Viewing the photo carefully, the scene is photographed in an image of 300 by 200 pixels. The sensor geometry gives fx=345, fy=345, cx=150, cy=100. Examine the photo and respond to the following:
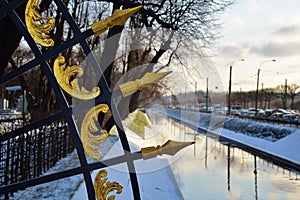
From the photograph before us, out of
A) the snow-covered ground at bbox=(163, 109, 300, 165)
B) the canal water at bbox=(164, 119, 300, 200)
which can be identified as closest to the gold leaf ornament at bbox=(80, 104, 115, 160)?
the canal water at bbox=(164, 119, 300, 200)

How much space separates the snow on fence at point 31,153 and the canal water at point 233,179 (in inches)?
124

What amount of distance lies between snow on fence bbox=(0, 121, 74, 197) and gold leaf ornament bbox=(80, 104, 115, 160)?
149 inches

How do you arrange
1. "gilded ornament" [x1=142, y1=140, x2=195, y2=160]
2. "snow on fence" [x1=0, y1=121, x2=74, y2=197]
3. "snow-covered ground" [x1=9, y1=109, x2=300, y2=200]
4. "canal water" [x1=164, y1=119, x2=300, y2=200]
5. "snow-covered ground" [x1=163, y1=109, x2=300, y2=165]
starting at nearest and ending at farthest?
"gilded ornament" [x1=142, y1=140, x2=195, y2=160], "snow-covered ground" [x1=9, y1=109, x2=300, y2=200], "snow on fence" [x1=0, y1=121, x2=74, y2=197], "canal water" [x1=164, y1=119, x2=300, y2=200], "snow-covered ground" [x1=163, y1=109, x2=300, y2=165]

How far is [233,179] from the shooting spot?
414 inches

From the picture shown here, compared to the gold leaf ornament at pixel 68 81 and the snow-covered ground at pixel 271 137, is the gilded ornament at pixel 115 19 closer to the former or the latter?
the gold leaf ornament at pixel 68 81

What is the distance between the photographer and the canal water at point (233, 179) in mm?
8562

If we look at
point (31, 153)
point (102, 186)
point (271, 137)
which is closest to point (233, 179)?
point (31, 153)

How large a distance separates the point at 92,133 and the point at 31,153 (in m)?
6.31

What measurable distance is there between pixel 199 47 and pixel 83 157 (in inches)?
456

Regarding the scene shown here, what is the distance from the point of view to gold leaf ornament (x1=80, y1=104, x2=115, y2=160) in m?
1.76

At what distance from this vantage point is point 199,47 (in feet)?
42.4

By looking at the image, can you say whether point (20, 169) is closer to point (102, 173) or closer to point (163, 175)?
point (163, 175)

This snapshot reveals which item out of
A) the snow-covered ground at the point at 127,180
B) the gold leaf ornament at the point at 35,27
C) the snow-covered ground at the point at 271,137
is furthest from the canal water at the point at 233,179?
the gold leaf ornament at the point at 35,27

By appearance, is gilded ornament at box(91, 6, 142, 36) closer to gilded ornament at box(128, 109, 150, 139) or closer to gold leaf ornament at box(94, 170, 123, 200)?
gold leaf ornament at box(94, 170, 123, 200)
